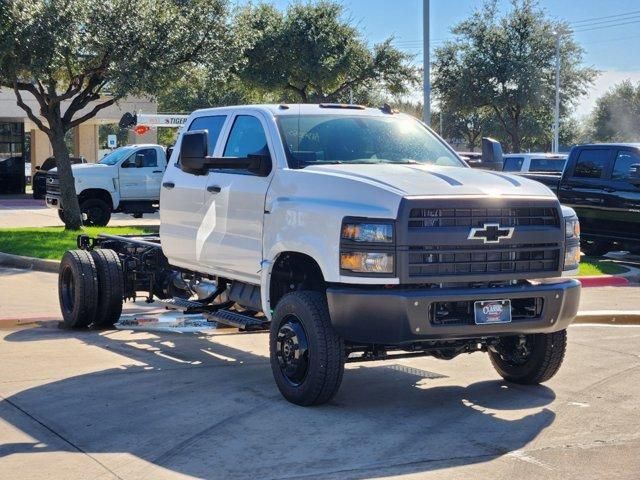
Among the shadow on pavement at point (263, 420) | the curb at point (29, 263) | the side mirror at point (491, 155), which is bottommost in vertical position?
the shadow on pavement at point (263, 420)

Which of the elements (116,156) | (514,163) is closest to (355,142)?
(514,163)

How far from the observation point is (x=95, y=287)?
10797mm

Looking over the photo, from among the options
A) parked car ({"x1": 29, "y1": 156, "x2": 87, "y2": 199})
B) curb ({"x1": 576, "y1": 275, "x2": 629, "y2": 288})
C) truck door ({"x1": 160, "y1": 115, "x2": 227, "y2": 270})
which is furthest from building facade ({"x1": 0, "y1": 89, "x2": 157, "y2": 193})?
truck door ({"x1": 160, "y1": 115, "x2": 227, "y2": 270})

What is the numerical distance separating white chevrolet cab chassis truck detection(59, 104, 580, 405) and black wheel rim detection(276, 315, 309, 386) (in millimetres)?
11

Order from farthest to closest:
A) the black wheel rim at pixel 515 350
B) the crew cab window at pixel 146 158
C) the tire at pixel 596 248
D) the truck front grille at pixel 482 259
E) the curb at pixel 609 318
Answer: the crew cab window at pixel 146 158
the tire at pixel 596 248
the curb at pixel 609 318
the black wheel rim at pixel 515 350
the truck front grille at pixel 482 259

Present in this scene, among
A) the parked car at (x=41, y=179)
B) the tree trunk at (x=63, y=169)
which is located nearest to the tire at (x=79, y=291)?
the tree trunk at (x=63, y=169)

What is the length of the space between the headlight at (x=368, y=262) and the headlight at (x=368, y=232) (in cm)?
10

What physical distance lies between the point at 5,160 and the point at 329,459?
3801cm

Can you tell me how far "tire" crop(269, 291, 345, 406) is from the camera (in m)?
7.36

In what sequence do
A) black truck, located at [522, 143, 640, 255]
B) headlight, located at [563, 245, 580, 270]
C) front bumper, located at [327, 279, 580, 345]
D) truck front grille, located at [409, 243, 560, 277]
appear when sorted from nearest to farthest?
front bumper, located at [327, 279, 580, 345] < truck front grille, located at [409, 243, 560, 277] < headlight, located at [563, 245, 580, 270] < black truck, located at [522, 143, 640, 255]

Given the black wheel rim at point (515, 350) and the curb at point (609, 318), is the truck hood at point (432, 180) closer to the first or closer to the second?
the black wheel rim at point (515, 350)

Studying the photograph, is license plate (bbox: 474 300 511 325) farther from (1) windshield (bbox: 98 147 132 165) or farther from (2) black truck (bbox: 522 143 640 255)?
(1) windshield (bbox: 98 147 132 165)

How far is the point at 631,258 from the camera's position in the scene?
19641 mm

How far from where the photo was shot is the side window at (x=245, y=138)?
875 cm
